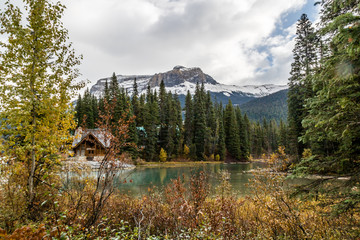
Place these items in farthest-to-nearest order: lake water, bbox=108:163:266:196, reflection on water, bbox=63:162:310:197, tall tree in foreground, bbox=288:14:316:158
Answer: tall tree in foreground, bbox=288:14:316:158, lake water, bbox=108:163:266:196, reflection on water, bbox=63:162:310:197

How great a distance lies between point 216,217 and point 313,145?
61.0 ft

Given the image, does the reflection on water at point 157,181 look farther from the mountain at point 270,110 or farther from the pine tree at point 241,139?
the mountain at point 270,110

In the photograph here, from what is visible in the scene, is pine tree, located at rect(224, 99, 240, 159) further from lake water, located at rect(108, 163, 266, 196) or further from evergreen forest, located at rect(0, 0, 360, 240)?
evergreen forest, located at rect(0, 0, 360, 240)

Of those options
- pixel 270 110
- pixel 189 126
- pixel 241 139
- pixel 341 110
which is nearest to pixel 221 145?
pixel 189 126

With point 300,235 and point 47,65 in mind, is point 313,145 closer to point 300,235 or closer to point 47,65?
point 300,235

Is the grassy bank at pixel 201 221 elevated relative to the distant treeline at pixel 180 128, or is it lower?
lower

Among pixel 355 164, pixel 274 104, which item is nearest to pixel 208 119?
pixel 355 164

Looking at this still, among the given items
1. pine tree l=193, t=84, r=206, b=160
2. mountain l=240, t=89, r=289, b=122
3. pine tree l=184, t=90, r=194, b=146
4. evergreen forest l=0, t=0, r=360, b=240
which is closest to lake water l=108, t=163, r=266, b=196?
evergreen forest l=0, t=0, r=360, b=240

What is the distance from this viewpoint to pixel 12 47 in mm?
4898

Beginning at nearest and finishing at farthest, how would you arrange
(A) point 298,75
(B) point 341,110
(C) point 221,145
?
(B) point 341,110
(A) point 298,75
(C) point 221,145

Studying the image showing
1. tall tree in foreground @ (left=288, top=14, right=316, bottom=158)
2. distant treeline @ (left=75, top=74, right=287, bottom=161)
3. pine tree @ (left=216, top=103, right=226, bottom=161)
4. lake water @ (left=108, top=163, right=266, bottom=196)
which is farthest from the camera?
pine tree @ (left=216, top=103, right=226, bottom=161)

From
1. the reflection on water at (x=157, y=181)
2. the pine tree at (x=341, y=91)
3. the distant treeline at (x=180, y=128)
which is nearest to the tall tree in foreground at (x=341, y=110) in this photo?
the pine tree at (x=341, y=91)

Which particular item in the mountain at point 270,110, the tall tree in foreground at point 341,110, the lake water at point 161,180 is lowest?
the lake water at point 161,180

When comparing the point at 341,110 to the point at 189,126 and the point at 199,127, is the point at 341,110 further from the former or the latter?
the point at 189,126
